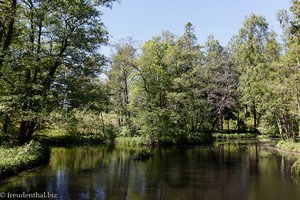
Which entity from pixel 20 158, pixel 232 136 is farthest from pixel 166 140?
pixel 20 158

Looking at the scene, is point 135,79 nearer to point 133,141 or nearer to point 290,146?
point 133,141

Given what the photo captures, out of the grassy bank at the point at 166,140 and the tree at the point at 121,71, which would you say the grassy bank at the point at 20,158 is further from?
the tree at the point at 121,71

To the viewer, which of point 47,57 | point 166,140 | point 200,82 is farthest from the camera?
point 200,82

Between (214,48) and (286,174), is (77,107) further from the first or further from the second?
(214,48)

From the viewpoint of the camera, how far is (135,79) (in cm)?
4412

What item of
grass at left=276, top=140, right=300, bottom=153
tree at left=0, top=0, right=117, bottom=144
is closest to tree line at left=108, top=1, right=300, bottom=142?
grass at left=276, top=140, right=300, bottom=153

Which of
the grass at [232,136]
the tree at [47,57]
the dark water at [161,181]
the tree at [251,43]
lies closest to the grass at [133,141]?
the grass at [232,136]

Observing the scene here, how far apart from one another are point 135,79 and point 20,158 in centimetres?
2745

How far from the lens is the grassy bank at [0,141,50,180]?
16.2 metres

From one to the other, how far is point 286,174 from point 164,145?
22508mm

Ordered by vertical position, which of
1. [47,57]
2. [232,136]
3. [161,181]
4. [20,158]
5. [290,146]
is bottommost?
[161,181]

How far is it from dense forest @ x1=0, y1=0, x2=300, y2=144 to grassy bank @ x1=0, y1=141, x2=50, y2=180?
190cm

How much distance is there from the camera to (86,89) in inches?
886

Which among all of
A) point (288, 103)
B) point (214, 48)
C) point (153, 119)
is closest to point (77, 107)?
point (153, 119)
